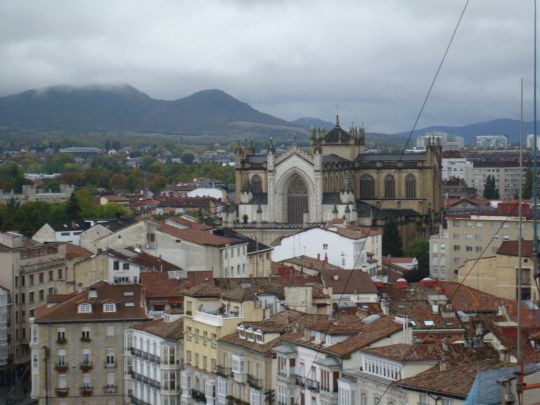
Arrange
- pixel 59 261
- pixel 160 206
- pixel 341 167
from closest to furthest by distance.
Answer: pixel 59 261 < pixel 341 167 < pixel 160 206

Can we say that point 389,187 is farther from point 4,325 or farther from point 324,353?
point 324,353

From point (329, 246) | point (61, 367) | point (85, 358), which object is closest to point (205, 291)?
point (85, 358)

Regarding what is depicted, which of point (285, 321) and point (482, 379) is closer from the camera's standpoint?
point (482, 379)

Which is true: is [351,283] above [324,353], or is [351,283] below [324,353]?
above

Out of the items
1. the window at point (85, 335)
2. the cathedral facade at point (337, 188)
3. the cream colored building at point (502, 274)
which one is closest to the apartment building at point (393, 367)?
the window at point (85, 335)

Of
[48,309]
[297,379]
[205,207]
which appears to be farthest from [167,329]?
[205,207]

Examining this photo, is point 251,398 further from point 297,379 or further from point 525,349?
point 525,349
